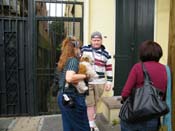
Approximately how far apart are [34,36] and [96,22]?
4.54 feet

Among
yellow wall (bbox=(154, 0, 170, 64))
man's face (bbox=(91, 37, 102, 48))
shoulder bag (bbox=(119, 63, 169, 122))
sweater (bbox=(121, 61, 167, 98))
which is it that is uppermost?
yellow wall (bbox=(154, 0, 170, 64))

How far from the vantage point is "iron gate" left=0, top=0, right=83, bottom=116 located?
6.59 m

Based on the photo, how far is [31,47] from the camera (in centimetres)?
662

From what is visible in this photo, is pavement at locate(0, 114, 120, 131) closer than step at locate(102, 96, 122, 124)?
No

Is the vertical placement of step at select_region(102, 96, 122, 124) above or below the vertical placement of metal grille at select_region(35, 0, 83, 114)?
below

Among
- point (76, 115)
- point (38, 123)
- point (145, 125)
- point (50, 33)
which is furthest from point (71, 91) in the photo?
point (50, 33)

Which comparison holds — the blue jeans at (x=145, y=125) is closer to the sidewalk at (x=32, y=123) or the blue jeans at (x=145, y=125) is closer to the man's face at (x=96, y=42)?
the man's face at (x=96, y=42)

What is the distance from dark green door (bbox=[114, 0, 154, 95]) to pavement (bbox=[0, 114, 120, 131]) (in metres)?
1.19

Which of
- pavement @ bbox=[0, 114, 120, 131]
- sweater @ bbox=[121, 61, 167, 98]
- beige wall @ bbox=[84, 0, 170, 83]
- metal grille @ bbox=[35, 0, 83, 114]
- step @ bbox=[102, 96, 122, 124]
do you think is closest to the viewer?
sweater @ bbox=[121, 61, 167, 98]

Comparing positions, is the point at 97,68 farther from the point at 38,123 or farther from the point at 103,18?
the point at 38,123

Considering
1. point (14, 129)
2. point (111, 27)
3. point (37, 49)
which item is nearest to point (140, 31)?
point (111, 27)

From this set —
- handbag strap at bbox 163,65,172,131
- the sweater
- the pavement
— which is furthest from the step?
the sweater

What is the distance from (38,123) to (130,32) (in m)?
2.86

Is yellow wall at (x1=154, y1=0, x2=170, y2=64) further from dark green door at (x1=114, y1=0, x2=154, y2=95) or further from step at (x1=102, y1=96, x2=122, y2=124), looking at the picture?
step at (x1=102, y1=96, x2=122, y2=124)
